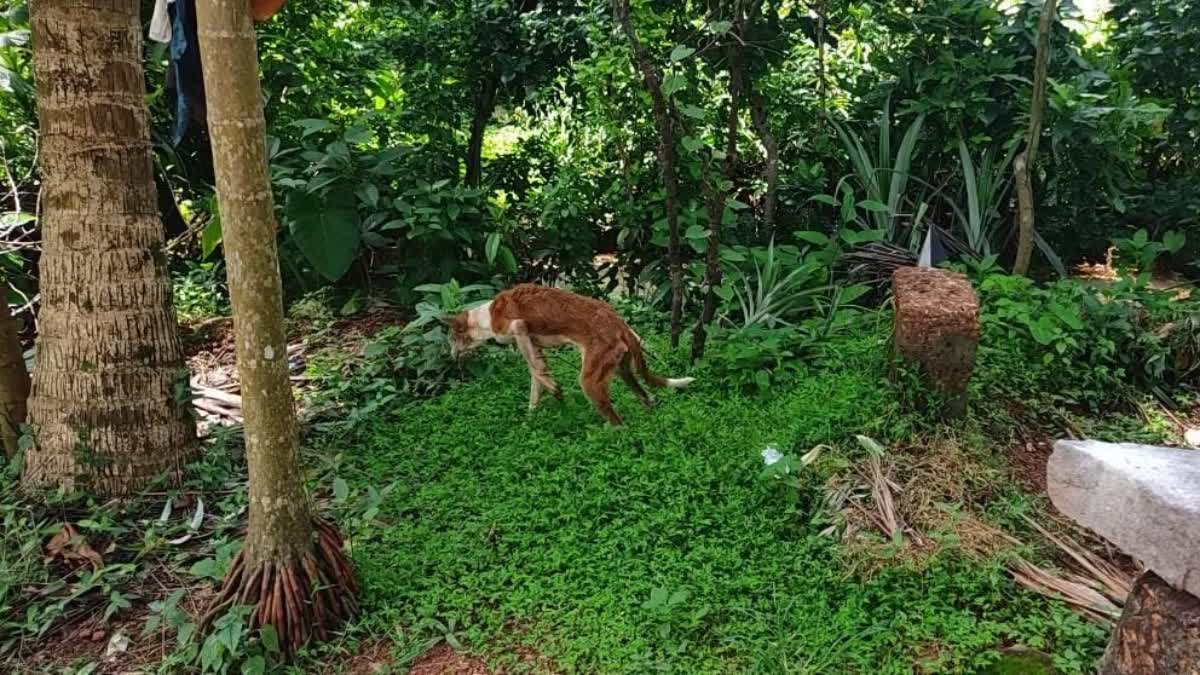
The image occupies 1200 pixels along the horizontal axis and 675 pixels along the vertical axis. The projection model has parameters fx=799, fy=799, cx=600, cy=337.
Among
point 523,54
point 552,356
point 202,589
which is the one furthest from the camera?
point 523,54

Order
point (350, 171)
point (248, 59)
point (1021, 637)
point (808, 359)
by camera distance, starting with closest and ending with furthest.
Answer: point (248, 59), point (1021, 637), point (808, 359), point (350, 171)

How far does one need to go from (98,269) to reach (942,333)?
3.54m

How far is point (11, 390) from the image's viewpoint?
355 cm

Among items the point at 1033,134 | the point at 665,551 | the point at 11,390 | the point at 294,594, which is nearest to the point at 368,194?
the point at 11,390

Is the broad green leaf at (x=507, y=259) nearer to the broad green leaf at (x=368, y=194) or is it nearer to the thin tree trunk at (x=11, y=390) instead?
the broad green leaf at (x=368, y=194)

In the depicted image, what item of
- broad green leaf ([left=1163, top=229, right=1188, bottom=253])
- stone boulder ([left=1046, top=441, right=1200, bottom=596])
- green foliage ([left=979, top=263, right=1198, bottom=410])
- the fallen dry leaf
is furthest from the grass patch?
broad green leaf ([left=1163, top=229, right=1188, bottom=253])

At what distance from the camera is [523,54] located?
6.01m

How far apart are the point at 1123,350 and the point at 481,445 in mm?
→ 3497

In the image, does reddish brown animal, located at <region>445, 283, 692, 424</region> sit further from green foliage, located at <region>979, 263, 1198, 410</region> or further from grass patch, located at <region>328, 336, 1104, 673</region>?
green foliage, located at <region>979, 263, 1198, 410</region>

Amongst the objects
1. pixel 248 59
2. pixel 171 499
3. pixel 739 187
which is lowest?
pixel 171 499

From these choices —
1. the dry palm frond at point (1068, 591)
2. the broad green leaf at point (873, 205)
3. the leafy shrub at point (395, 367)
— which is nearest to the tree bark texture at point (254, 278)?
the leafy shrub at point (395, 367)

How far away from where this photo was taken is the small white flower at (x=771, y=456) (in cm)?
335

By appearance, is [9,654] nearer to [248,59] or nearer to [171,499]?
[171,499]

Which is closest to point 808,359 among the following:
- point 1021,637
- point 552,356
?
point 552,356
